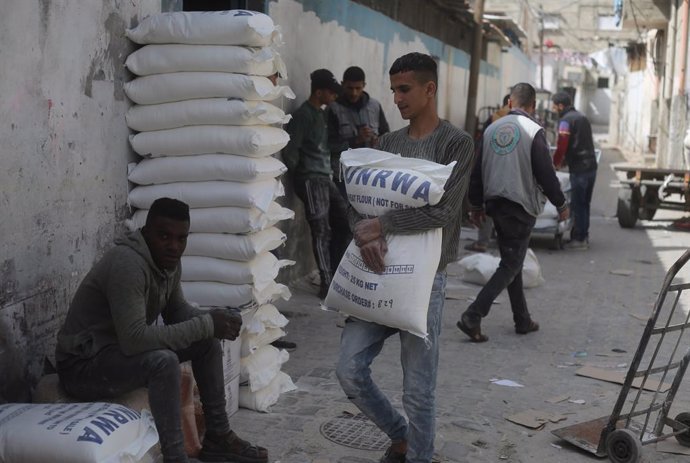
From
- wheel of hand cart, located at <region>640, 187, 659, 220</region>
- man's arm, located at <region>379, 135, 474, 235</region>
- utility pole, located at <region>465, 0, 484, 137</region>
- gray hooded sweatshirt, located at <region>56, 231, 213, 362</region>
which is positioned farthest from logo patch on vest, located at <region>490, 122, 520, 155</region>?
wheel of hand cart, located at <region>640, 187, 659, 220</region>

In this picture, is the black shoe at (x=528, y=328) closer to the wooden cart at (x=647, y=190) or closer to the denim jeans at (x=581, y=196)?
the denim jeans at (x=581, y=196)

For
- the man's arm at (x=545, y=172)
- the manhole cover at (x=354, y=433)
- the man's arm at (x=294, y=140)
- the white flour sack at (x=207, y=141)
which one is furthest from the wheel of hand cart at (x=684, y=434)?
the man's arm at (x=294, y=140)

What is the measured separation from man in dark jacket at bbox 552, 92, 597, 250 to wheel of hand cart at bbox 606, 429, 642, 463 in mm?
7099

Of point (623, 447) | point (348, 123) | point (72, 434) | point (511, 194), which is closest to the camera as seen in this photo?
point (72, 434)

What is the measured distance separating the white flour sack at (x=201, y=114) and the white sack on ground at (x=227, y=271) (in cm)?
74

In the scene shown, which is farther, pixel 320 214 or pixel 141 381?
pixel 320 214

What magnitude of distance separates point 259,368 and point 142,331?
1305 millimetres

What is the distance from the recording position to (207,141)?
481cm

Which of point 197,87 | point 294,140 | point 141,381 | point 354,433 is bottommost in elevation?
point 354,433

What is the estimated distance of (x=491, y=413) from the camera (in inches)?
198

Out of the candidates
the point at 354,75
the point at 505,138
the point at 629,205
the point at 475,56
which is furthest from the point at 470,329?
the point at 475,56

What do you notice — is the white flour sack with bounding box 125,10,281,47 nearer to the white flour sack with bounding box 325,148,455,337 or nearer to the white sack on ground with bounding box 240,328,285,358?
the white flour sack with bounding box 325,148,455,337

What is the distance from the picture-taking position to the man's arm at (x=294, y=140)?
7.45 metres

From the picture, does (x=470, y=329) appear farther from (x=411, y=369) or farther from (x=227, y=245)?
(x=411, y=369)
